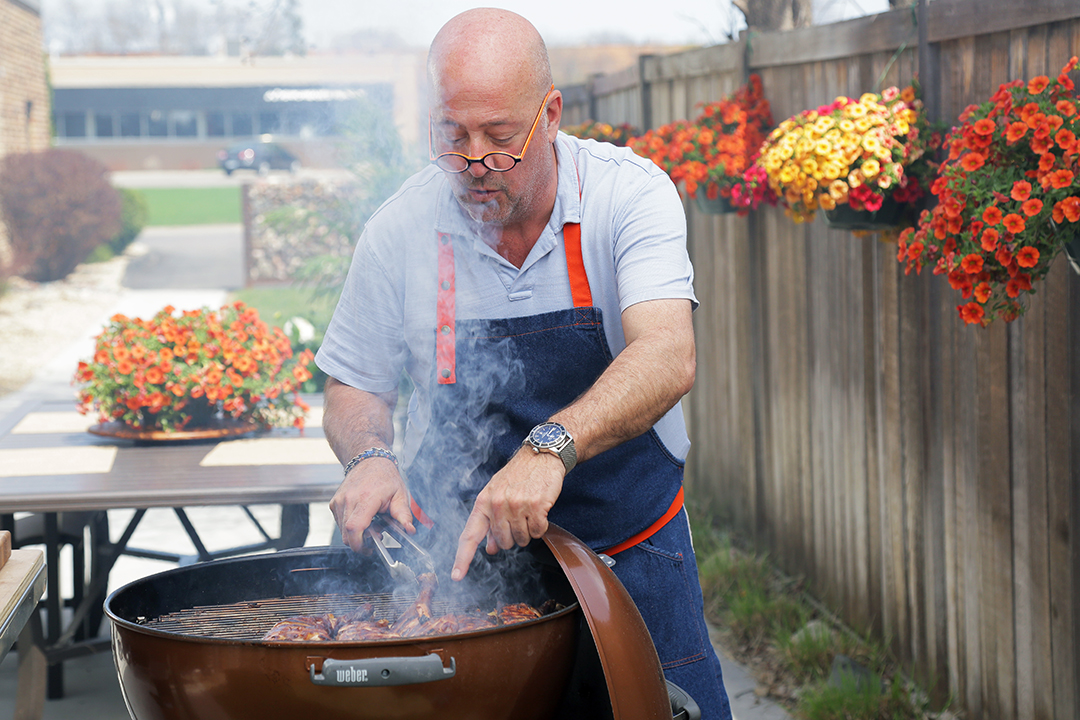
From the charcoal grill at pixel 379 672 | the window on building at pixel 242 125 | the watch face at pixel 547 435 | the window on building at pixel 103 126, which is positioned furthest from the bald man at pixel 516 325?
the window on building at pixel 103 126

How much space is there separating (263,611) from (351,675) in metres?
0.55

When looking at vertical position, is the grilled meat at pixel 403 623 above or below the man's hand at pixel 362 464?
below

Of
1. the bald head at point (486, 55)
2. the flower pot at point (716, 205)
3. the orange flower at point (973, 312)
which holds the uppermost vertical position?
the bald head at point (486, 55)

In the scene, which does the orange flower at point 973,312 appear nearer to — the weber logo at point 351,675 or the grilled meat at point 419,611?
the grilled meat at point 419,611

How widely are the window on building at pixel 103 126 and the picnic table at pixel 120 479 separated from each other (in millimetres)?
41646

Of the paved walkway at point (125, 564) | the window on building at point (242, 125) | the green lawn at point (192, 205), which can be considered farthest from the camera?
the window on building at point (242, 125)

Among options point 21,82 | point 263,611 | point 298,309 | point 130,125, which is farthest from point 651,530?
point 130,125

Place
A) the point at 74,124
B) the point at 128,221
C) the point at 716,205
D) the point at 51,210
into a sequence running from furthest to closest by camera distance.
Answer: the point at 74,124
the point at 128,221
the point at 51,210
the point at 716,205

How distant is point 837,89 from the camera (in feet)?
12.0

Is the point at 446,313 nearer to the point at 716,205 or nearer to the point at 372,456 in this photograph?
the point at 372,456

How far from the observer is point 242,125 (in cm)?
4188

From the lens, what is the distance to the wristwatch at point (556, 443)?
Result: 1.53 metres

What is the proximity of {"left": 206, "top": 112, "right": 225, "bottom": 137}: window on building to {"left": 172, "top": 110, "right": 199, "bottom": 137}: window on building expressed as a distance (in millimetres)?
475

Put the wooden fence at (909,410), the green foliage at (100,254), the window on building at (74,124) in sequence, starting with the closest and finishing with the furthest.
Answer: the wooden fence at (909,410)
the green foliage at (100,254)
the window on building at (74,124)
